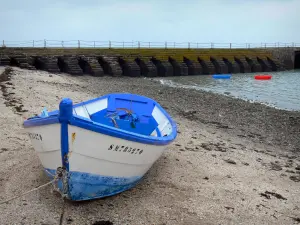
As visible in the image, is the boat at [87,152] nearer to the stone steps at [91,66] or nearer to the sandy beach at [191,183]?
the sandy beach at [191,183]

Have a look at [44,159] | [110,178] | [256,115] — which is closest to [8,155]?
[44,159]

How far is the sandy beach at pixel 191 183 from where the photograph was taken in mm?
6625

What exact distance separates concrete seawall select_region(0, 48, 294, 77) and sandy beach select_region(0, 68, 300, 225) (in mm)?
20512

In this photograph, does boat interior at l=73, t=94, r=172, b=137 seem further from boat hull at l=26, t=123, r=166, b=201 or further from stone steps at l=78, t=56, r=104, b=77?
stone steps at l=78, t=56, r=104, b=77

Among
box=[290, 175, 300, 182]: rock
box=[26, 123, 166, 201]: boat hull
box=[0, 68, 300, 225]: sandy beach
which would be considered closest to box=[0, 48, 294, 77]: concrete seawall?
box=[0, 68, 300, 225]: sandy beach

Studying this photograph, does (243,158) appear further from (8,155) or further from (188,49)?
(188,49)

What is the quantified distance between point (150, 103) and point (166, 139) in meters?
2.80

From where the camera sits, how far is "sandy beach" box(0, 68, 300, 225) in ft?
21.7

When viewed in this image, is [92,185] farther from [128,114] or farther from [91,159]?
[128,114]

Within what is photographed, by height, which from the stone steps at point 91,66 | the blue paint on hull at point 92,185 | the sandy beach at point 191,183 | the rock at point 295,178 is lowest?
the rock at point 295,178

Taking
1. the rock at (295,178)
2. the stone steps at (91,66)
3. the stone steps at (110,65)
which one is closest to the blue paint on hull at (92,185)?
the rock at (295,178)

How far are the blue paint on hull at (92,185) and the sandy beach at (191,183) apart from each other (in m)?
0.19

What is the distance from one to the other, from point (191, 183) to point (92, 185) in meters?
2.55

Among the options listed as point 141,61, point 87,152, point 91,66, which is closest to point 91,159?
point 87,152
